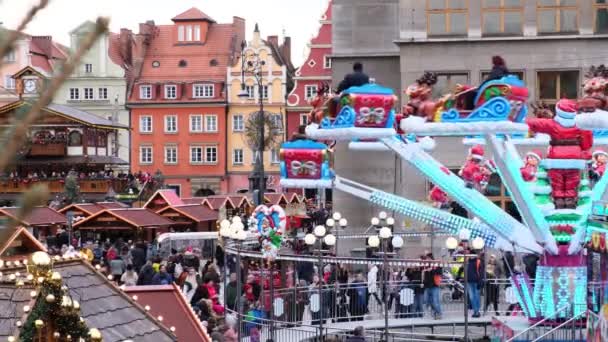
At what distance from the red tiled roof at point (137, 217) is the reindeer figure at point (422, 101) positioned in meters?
18.9

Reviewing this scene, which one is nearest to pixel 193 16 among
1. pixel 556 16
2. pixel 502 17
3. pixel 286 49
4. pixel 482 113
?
pixel 286 49

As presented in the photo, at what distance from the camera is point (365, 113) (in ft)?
56.3

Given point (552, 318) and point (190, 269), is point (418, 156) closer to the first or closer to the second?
point (552, 318)

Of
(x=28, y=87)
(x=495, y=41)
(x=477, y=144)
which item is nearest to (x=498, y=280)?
(x=477, y=144)

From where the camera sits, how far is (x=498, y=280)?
70.6 ft

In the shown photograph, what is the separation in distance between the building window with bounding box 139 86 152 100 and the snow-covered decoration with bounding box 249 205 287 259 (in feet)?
176

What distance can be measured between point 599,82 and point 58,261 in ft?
36.7

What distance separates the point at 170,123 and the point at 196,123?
1.77m

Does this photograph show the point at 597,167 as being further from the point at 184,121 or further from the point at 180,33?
the point at 180,33

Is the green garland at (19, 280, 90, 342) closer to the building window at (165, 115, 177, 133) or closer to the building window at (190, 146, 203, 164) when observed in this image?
the building window at (190, 146, 203, 164)

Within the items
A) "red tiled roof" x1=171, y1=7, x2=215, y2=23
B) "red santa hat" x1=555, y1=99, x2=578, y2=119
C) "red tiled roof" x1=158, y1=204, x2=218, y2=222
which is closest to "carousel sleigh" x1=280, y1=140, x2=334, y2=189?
"red santa hat" x1=555, y1=99, x2=578, y2=119

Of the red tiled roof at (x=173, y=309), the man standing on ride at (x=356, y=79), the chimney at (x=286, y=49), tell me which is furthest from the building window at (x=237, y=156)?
the red tiled roof at (x=173, y=309)

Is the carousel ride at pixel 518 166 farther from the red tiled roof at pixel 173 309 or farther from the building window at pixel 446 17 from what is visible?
the building window at pixel 446 17

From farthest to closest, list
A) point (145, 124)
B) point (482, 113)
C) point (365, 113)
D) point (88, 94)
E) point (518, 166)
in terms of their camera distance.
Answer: point (88, 94), point (145, 124), point (365, 113), point (518, 166), point (482, 113)
